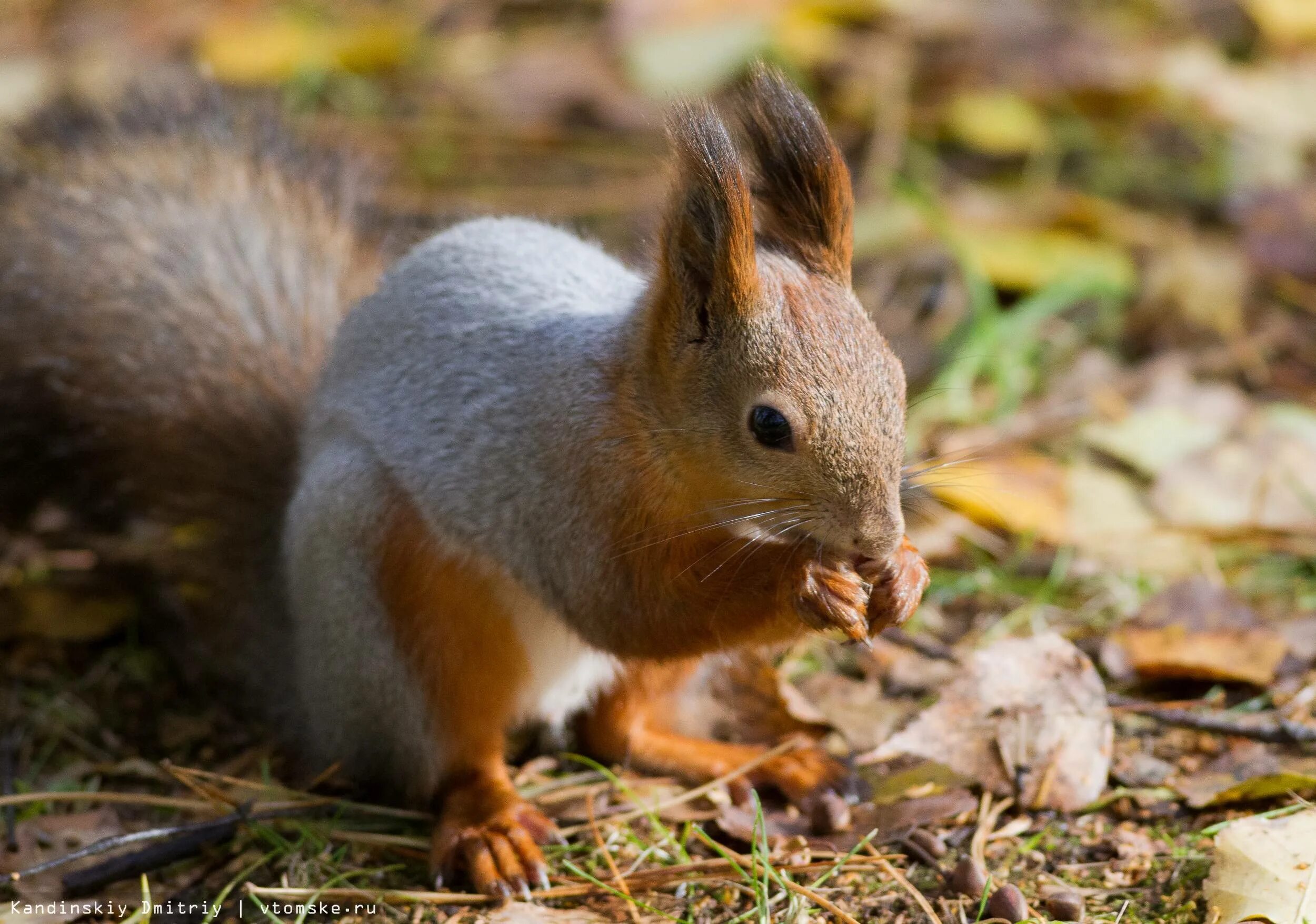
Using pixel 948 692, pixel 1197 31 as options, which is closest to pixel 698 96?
pixel 948 692

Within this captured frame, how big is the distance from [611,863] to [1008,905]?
0.55 meters

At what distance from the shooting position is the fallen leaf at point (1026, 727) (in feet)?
6.55

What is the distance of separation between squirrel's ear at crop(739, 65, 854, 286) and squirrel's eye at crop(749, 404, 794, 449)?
0.85 ft

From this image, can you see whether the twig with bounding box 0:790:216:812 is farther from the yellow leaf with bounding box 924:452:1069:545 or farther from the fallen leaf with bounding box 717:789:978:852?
the yellow leaf with bounding box 924:452:1069:545

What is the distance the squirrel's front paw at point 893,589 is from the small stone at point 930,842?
328mm

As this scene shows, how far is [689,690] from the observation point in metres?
2.30

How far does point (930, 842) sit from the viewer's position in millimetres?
1908

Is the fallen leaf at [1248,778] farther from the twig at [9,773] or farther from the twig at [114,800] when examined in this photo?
the twig at [9,773]

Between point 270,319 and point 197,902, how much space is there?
1.04m

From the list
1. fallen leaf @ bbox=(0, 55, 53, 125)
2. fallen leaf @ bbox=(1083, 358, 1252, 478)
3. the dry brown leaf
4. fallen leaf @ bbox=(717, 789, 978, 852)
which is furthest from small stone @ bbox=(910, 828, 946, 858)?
fallen leaf @ bbox=(0, 55, 53, 125)

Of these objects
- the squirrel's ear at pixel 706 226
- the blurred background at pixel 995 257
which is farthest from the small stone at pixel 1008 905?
the squirrel's ear at pixel 706 226

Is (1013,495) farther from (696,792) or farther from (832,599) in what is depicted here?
(832,599)

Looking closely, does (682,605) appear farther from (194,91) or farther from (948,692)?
(194,91)

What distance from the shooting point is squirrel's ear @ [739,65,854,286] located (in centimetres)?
183
